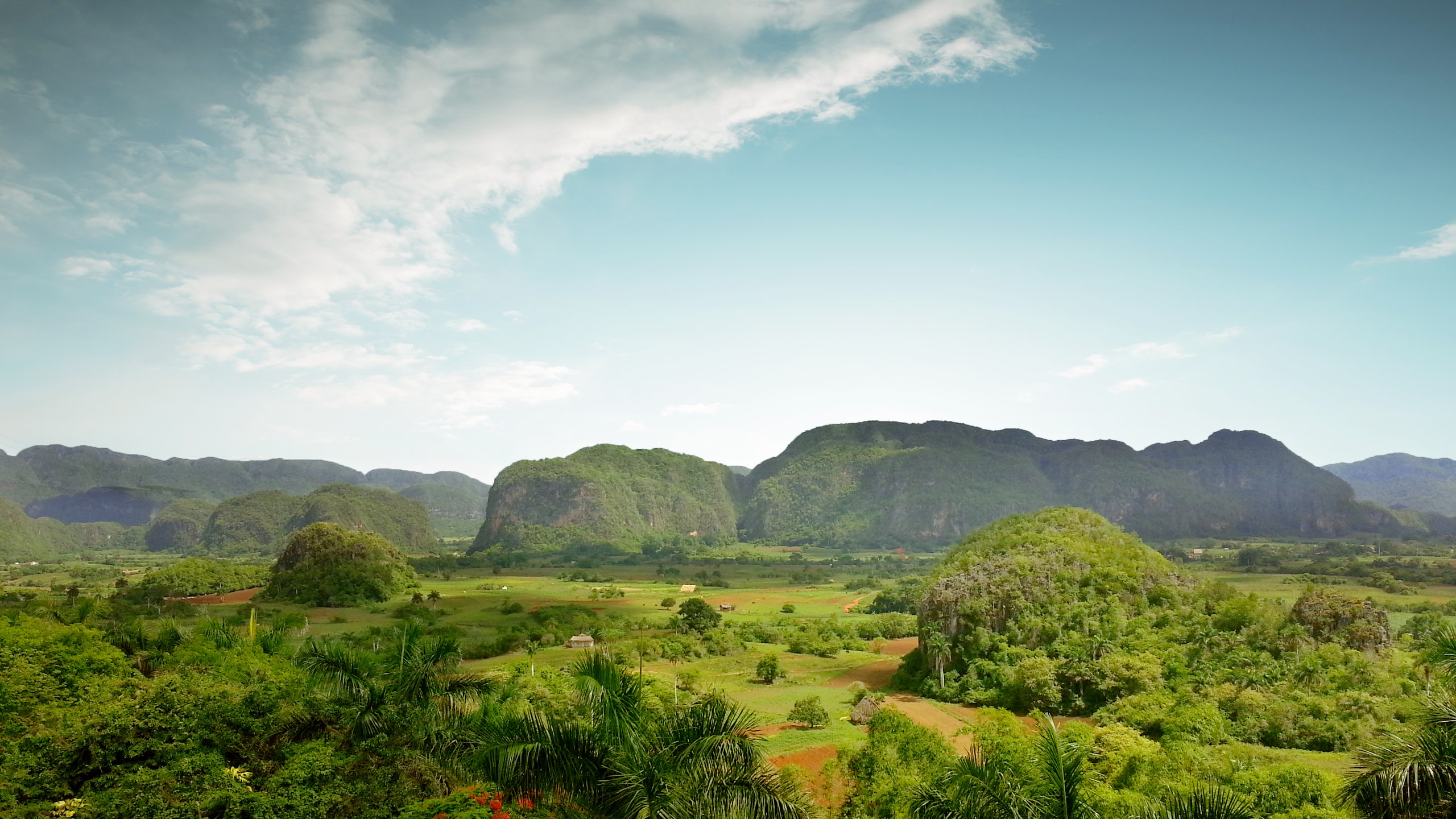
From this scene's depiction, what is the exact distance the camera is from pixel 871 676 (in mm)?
47062

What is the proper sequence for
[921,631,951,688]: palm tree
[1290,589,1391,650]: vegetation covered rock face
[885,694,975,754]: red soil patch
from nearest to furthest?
[885,694,975,754]: red soil patch → [1290,589,1391,650]: vegetation covered rock face → [921,631,951,688]: palm tree

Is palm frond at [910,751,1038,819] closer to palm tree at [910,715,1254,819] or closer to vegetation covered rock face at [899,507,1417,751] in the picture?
palm tree at [910,715,1254,819]

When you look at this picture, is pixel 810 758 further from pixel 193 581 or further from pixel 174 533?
pixel 174 533

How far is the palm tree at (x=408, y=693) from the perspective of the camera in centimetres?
1555

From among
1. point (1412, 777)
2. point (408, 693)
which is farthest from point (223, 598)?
point (1412, 777)

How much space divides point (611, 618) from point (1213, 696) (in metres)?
45.5

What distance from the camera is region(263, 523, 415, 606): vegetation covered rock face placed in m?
76.8

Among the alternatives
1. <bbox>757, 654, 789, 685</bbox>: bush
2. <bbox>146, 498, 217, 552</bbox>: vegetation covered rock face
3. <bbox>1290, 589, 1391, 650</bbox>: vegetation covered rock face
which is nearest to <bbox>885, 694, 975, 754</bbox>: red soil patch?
<bbox>757, 654, 789, 685</bbox>: bush

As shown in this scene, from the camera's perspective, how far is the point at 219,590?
80.9 metres

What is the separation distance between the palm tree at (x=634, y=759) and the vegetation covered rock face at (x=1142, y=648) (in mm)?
22908

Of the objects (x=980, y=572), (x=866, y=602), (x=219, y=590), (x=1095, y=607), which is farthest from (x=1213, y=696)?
(x=219, y=590)

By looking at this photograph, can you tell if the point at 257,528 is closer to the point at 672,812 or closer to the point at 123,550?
the point at 123,550

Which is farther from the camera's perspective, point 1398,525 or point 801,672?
point 1398,525

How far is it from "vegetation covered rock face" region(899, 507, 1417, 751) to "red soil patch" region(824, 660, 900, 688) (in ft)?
6.59
